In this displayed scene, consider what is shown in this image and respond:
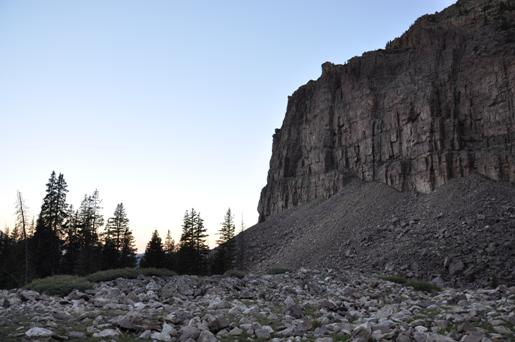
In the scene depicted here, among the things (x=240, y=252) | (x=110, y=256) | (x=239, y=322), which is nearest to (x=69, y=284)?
(x=239, y=322)

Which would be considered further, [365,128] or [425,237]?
[365,128]

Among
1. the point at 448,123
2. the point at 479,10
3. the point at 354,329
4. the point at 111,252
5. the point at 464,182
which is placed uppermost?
the point at 479,10

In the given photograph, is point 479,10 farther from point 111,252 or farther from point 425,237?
point 111,252

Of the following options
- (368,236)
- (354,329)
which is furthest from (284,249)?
(354,329)

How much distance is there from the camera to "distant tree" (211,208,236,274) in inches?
2578

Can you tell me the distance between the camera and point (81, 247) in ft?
201

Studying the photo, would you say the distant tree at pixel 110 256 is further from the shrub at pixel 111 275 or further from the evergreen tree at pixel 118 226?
the shrub at pixel 111 275

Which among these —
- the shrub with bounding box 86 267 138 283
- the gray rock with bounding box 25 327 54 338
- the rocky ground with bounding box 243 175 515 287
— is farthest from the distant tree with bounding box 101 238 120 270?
the gray rock with bounding box 25 327 54 338

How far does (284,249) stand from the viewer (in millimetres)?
71062

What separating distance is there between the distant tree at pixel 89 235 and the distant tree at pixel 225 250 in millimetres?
17844

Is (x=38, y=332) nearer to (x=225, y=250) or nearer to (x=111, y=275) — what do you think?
(x=111, y=275)

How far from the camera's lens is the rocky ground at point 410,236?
1694 inches

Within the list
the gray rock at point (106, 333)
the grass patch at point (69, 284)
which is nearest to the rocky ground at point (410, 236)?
the grass patch at point (69, 284)

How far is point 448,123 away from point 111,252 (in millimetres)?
60055
